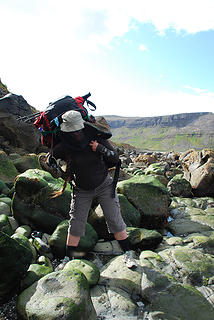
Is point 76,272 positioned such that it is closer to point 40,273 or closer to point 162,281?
point 40,273

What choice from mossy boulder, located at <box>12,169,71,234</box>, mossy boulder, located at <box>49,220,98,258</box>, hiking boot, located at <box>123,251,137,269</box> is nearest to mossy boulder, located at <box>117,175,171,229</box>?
mossy boulder, located at <box>12,169,71,234</box>

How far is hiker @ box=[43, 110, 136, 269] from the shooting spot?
4016mm

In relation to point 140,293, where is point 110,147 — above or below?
above

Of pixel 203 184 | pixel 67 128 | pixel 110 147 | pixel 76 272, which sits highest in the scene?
pixel 67 128

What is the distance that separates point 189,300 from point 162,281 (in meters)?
0.55

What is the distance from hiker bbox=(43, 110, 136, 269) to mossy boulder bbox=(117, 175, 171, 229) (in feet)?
12.5

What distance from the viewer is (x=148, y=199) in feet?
28.6

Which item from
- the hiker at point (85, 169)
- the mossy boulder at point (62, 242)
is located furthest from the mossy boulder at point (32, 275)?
the mossy boulder at point (62, 242)

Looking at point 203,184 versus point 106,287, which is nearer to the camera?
point 106,287

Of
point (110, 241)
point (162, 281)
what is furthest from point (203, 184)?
point (162, 281)

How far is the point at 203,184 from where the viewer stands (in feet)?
43.5

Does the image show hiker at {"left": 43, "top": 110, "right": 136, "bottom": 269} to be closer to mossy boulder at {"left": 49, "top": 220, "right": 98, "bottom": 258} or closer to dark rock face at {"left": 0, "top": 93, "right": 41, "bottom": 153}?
mossy boulder at {"left": 49, "top": 220, "right": 98, "bottom": 258}

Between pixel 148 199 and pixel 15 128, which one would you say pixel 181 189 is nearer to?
pixel 148 199

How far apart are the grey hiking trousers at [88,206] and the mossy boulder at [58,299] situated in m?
1.03
